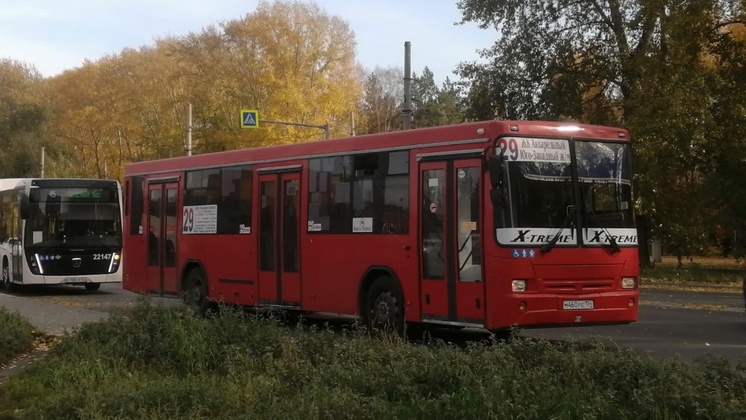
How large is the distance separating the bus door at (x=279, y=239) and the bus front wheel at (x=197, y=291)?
200 centimetres

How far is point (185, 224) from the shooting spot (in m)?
20.7

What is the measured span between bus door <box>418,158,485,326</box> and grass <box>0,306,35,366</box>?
209 inches

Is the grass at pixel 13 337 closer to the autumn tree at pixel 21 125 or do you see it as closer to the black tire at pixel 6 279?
the black tire at pixel 6 279

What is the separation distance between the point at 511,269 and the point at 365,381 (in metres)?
4.28

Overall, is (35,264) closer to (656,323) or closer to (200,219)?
(200,219)

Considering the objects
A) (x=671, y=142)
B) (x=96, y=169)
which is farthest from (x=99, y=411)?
(x=96, y=169)

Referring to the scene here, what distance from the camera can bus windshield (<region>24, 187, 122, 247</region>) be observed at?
2905cm

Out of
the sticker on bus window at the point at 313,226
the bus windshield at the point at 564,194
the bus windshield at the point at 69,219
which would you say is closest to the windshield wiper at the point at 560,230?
the bus windshield at the point at 564,194

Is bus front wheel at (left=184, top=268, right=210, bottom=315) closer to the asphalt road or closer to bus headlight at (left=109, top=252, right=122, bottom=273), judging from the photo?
the asphalt road

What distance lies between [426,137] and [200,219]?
6.83m

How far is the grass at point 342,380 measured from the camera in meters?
7.85

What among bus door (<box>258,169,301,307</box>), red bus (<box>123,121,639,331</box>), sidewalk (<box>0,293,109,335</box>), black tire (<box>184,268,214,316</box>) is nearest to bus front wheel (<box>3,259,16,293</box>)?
sidewalk (<box>0,293,109,335</box>)

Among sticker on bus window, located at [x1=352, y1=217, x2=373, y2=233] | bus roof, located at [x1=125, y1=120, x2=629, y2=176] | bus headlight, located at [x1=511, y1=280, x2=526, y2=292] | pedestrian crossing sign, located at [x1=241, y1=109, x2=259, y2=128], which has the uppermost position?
pedestrian crossing sign, located at [x1=241, y1=109, x2=259, y2=128]

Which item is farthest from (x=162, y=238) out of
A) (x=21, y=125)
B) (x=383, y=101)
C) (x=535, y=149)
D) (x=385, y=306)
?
(x=383, y=101)
